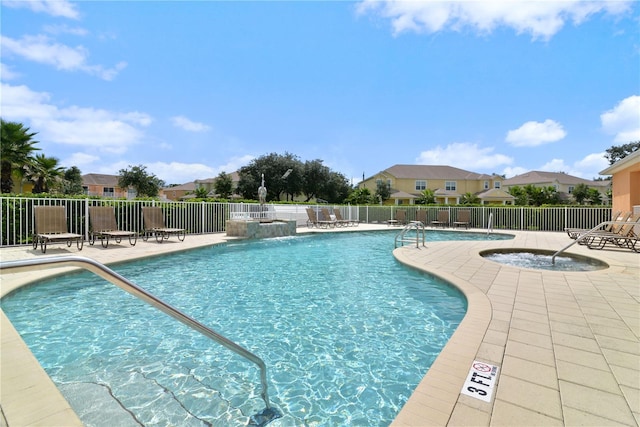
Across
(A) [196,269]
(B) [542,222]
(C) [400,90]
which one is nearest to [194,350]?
(A) [196,269]

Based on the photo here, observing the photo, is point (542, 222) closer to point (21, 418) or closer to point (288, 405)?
point (288, 405)

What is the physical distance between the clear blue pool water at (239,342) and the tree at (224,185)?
35641mm

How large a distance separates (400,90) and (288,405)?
666 inches

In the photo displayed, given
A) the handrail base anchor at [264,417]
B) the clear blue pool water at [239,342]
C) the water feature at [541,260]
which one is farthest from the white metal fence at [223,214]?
the handrail base anchor at [264,417]

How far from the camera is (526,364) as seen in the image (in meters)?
2.46

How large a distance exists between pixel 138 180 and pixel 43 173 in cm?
1834

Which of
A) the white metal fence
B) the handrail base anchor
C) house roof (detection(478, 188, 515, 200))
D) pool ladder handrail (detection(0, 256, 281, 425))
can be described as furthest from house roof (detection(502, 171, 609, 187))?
pool ladder handrail (detection(0, 256, 281, 425))

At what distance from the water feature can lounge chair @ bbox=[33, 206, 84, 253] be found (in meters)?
11.0

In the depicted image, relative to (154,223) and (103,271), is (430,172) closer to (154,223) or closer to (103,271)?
(154,223)

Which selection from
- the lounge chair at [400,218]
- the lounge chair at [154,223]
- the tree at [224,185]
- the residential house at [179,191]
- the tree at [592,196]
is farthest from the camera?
the residential house at [179,191]

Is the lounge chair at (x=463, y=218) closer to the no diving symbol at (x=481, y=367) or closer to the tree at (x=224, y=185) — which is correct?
the no diving symbol at (x=481, y=367)

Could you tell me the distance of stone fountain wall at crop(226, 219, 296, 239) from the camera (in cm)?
1259

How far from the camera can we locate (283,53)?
12977 millimetres

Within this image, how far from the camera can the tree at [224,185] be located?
41.0m
